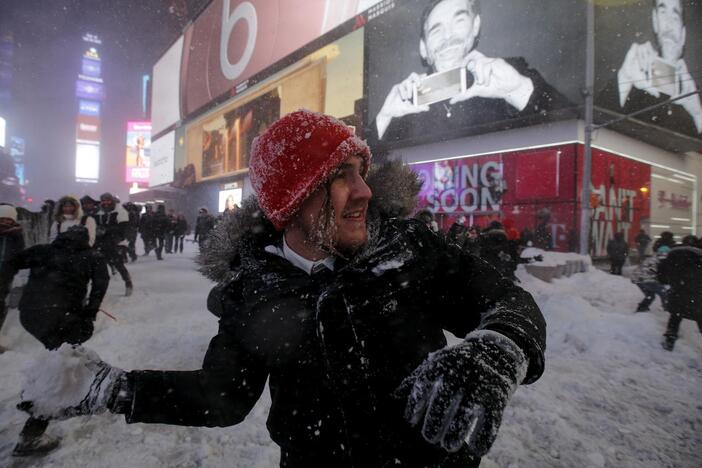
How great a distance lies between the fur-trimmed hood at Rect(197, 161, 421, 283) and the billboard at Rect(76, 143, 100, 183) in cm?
12875

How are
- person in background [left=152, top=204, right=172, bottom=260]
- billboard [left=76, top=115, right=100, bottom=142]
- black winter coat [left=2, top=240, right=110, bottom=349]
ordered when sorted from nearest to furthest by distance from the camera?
black winter coat [left=2, top=240, right=110, bottom=349] → person in background [left=152, top=204, right=172, bottom=260] → billboard [left=76, top=115, right=100, bottom=142]

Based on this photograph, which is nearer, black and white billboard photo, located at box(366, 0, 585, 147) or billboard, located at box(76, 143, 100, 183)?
black and white billboard photo, located at box(366, 0, 585, 147)

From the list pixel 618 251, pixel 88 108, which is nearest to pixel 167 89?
pixel 618 251

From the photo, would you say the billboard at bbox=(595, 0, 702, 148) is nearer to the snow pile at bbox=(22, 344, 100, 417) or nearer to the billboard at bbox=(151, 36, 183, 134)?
the snow pile at bbox=(22, 344, 100, 417)

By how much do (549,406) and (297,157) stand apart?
11.3ft

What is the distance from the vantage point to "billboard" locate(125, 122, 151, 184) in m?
68.1

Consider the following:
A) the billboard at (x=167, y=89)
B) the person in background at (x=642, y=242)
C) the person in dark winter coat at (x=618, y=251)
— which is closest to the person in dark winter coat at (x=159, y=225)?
the person in dark winter coat at (x=618, y=251)

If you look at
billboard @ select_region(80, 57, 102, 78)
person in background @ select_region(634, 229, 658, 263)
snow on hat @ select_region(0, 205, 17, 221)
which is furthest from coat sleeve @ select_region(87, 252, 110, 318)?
billboard @ select_region(80, 57, 102, 78)

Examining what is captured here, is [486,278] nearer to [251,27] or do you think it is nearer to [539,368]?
[539,368]

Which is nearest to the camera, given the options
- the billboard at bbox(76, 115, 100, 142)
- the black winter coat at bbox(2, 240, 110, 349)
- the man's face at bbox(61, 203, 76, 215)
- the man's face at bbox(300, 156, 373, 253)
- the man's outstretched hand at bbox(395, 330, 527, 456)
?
the man's outstretched hand at bbox(395, 330, 527, 456)

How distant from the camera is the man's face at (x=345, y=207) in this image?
50.4 inches

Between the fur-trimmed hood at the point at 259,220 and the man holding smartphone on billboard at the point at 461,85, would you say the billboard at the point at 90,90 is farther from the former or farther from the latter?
the fur-trimmed hood at the point at 259,220

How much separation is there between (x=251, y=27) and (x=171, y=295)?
110 feet

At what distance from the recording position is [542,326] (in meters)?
1.11
